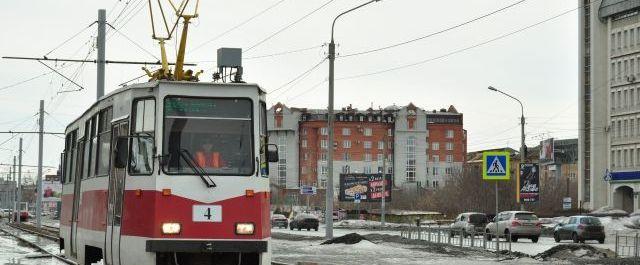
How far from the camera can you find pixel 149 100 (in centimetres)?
1423

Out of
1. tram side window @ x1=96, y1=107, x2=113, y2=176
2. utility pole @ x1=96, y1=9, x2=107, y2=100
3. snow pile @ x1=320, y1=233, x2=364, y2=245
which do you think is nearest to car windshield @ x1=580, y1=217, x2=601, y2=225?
snow pile @ x1=320, y1=233, x2=364, y2=245

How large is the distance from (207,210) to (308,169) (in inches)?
6420

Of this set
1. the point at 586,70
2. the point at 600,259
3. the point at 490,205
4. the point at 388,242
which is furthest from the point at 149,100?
the point at 586,70

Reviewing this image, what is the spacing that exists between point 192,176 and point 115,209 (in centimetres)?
164

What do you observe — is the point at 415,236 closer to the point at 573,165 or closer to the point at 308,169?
the point at 308,169

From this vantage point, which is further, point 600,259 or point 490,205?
point 490,205

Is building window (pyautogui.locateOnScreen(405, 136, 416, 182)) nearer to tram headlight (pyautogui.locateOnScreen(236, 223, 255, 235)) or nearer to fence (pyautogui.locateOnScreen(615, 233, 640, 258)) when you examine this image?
fence (pyautogui.locateOnScreen(615, 233, 640, 258))

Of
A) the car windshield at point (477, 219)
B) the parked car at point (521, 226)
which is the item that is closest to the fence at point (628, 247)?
the parked car at point (521, 226)

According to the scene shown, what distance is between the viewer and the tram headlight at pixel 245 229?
13.7 metres

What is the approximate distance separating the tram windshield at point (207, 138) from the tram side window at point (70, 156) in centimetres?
609

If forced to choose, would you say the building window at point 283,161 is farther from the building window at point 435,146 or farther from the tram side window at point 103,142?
the tram side window at point 103,142

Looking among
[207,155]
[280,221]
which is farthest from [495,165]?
[280,221]

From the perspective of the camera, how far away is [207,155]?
543 inches

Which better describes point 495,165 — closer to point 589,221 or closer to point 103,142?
point 103,142
